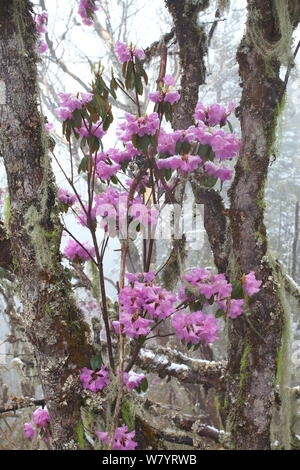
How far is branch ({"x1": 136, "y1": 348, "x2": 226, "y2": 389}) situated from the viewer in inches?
107

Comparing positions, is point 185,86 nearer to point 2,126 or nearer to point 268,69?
point 268,69

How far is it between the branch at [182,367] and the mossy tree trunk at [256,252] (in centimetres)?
81

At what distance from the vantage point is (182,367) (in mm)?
2826

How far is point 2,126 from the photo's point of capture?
1554mm

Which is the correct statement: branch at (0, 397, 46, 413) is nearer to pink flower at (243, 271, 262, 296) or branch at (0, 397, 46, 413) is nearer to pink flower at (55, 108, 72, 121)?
pink flower at (243, 271, 262, 296)

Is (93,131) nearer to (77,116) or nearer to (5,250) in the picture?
(77,116)

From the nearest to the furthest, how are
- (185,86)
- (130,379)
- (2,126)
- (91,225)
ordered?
(2,126) → (91,225) → (130,379) → (185,86)

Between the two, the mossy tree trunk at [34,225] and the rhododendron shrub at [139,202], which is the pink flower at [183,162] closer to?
the rhododendron shrub at [139,202]

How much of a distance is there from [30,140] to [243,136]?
2.97 ft

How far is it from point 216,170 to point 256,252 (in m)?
0.40

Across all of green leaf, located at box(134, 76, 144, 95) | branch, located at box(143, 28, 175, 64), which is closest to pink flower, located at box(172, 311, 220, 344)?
green leaf, located at box(134, 76, 144, 95)

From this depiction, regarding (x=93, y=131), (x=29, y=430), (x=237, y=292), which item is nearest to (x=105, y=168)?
(x=93, y=131)

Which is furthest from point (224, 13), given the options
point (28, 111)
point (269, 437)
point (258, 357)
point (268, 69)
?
point (269, 437)

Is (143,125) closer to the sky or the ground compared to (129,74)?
closer to the ground
